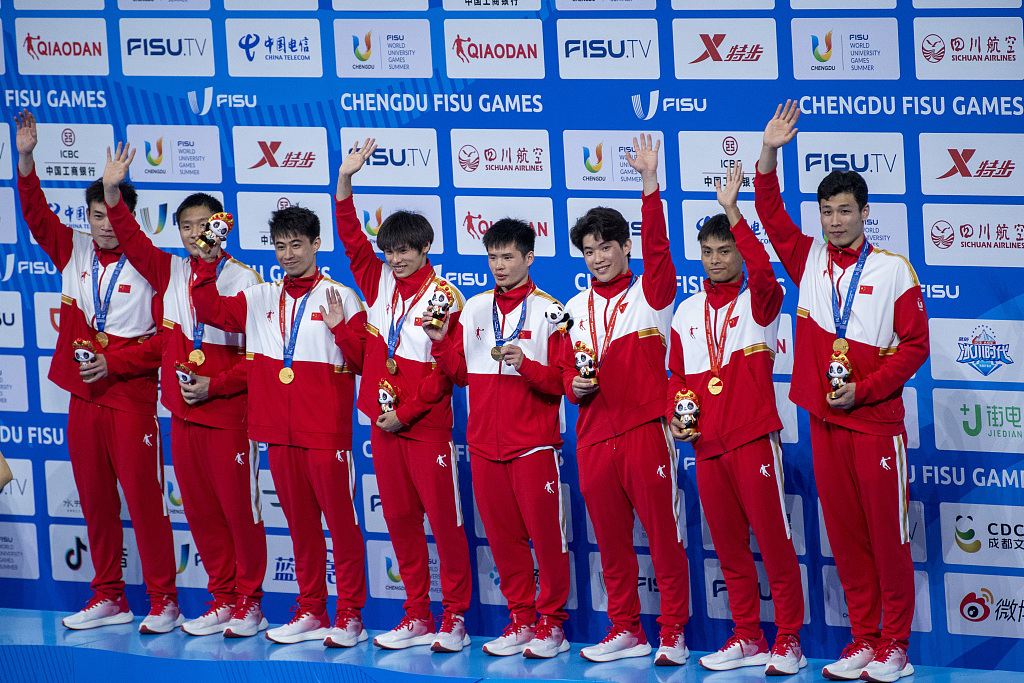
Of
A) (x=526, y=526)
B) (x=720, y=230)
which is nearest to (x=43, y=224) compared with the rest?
(x=526, y=526)

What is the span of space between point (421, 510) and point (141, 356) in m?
1.51

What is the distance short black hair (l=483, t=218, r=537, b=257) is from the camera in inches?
182

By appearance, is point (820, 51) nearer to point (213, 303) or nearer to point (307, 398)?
point (307, 398)

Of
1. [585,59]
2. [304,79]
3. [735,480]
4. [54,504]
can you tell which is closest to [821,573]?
[735,480]

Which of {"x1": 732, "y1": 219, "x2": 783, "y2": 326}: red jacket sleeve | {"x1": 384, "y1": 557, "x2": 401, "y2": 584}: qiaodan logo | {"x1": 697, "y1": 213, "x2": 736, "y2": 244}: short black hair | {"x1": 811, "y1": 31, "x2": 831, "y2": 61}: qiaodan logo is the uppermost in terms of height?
{"x1": 811, "y1": 31, "x2": 831, "y2": 61}: qiaodan logo

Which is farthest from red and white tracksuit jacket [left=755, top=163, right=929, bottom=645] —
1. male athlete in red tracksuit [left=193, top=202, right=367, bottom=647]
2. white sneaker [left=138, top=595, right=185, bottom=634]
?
white sneaker [left=138, top=595, right=185, bottom=634]

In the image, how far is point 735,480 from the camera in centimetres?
445

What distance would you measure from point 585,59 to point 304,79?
4.60 ft

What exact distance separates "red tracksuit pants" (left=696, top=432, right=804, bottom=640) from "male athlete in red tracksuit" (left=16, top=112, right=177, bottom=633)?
8.39 feet

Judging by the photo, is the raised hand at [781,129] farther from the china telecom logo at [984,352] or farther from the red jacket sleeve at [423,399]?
the red jacket sleeve at [423,399]

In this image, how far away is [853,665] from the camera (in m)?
4.29

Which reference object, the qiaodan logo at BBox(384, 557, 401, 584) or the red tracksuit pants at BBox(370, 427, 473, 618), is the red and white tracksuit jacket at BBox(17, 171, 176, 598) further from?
the red tracksuit pants at BBox(370, 427, 473, 618)

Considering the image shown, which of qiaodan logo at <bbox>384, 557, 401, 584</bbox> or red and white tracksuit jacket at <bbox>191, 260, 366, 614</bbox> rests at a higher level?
red and white tracksuit jacket at <bbox>191, 260, 366, 614</bbox>

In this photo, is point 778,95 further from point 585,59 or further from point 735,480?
point 735,480
